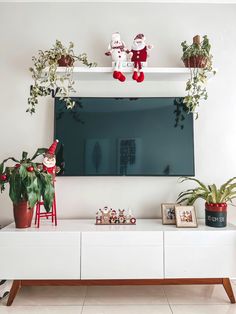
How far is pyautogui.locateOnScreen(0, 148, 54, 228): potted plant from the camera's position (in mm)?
1808

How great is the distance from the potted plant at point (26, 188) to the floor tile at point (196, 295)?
117 cm

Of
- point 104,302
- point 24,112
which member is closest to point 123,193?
point 104,302

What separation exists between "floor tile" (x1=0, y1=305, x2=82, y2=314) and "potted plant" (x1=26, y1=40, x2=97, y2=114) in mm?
1496

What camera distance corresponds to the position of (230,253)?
1.84 m

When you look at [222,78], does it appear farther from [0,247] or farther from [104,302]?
[0,247]

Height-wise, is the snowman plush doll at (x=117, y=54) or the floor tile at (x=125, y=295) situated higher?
the snowman plush doll at (x=117, y=54)

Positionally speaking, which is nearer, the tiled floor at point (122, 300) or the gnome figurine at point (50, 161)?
the tiled floor at point (122, 300)

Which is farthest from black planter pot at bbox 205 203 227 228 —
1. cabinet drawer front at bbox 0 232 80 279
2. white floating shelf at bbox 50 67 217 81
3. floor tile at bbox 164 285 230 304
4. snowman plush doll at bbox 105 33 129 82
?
snowman plush doll at bbox 105 33 129 82

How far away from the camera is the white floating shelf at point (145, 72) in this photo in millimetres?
2174

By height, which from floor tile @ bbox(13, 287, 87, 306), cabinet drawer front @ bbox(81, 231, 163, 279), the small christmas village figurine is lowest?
floor tile @ bbox(13, 287, 87, 306)

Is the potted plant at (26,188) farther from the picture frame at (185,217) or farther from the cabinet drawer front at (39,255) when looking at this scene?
the picture frame at (185,217)

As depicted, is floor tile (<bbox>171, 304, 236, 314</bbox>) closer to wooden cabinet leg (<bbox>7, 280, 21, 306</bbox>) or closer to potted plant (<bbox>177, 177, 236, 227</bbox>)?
potted plant (<bbox>177, 177, 236, 227</bbox>)

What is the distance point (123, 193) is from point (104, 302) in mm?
864

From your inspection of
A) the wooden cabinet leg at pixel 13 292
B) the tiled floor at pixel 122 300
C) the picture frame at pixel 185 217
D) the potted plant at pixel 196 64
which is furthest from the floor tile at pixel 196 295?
the potted plant at pixel 196 64
